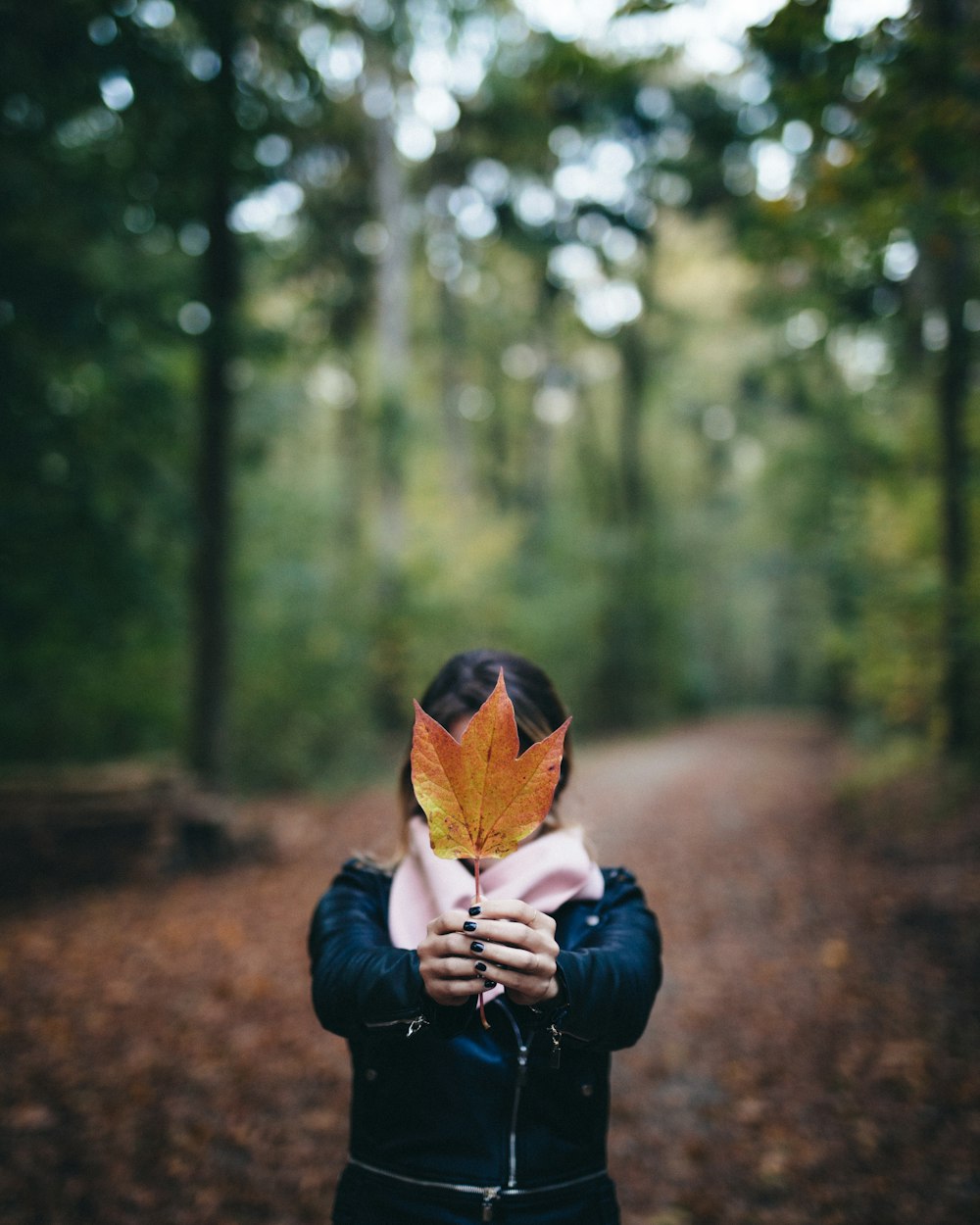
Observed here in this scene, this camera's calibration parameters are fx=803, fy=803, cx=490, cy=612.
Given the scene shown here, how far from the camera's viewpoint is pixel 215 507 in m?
8.12

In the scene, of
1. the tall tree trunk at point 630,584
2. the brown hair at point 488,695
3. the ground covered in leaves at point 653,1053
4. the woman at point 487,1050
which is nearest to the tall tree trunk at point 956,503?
the ground covered in leaves at point 653,1053

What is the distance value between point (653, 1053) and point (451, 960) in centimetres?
402

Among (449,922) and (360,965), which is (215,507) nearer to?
(360,965)

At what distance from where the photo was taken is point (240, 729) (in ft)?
36.9

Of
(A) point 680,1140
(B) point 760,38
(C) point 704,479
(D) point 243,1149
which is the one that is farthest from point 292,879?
(C) point 704,479

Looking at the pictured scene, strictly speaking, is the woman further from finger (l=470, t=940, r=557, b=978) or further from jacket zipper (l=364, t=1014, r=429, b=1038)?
finger (l=470, t=940, r=557, b=978)

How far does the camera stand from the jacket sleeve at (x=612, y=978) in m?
1.27

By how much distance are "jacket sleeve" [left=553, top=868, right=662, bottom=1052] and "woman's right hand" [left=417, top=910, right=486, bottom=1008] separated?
0.67 feet

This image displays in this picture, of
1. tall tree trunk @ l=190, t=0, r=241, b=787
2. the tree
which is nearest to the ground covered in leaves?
tall tree trunk @ l=190, t=0, r=241, b=787

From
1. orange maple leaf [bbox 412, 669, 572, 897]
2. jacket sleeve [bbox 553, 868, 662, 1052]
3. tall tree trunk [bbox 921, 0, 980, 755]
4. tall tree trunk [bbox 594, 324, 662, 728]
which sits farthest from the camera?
tall tree trunk [bbox 594, 324, 662, 728]

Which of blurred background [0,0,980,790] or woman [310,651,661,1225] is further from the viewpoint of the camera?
blurred background [0,0,980,790]

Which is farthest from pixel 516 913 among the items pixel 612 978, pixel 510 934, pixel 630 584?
pixel 630 584

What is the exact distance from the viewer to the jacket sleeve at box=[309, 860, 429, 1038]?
1.28m

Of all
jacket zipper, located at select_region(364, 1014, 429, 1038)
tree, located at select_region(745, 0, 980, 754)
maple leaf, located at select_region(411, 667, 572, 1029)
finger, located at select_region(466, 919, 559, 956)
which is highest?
tree, located at select_region(745, 0, 980, 754)
